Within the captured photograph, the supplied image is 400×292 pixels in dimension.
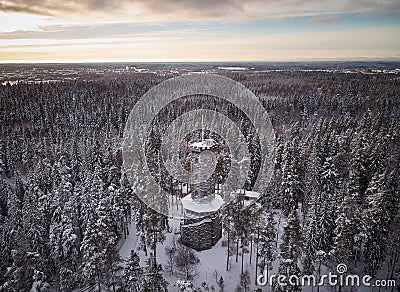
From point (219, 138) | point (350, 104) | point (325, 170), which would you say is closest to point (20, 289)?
point (325, 170)

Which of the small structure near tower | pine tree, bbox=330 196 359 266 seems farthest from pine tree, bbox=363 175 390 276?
the small structure near tower

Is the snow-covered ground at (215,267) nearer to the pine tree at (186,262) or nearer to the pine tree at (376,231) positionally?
the pine tree at (186,262)

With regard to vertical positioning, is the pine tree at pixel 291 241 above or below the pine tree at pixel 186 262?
above

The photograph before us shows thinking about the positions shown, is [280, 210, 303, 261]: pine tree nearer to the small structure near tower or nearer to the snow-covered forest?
the snow-covered forest

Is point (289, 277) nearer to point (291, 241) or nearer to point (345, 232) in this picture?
point (291, 241)

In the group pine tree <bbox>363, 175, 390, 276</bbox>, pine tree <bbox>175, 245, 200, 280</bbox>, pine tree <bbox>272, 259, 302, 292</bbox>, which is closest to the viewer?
pine tree <bbox>272, 259, 302, 292</bbox>

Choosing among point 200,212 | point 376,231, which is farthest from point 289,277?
point 200,212

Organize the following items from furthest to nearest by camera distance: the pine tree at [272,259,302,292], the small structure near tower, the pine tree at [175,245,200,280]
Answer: the small structure near tower, the pine tree at [175,245,200,280], the pine tree at [272,259,302,292]

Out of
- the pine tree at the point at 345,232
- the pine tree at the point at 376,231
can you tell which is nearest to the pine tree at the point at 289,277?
the pine tree at the point at 345,232
